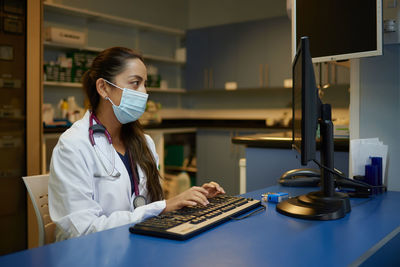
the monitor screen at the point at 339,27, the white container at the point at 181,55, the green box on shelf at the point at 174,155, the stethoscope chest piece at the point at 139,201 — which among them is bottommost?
the green box on shelf at the point at 174,155

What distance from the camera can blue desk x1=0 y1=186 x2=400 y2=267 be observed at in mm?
729

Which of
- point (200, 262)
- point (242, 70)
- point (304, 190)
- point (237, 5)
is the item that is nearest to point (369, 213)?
point (304, 190)

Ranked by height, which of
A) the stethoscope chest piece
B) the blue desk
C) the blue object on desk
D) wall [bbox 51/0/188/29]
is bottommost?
the stethoscope chest piece

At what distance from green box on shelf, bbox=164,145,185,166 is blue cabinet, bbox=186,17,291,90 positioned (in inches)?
31.7

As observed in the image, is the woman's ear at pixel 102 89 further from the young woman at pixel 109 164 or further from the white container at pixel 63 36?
the white container at pixel 63 36

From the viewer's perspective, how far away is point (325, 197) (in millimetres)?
1140

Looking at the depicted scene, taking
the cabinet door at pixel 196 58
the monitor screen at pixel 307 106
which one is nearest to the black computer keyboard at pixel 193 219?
the monitor screen at pixel 307 106

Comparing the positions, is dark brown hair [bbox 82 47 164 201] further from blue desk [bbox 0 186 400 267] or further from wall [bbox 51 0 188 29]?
wall [bbox 51 0 188 29]

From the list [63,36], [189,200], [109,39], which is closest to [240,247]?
[189,200]

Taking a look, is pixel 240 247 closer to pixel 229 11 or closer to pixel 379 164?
pixel 379 164

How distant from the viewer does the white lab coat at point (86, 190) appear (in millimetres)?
1194

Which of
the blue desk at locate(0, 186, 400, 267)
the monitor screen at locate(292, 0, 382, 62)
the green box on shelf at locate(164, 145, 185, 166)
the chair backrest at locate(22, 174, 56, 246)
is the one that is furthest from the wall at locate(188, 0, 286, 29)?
the blue desk at locate(0, 186, 400, 267)

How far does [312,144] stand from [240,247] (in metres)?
0.38

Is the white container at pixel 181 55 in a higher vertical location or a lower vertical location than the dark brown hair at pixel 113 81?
higher
